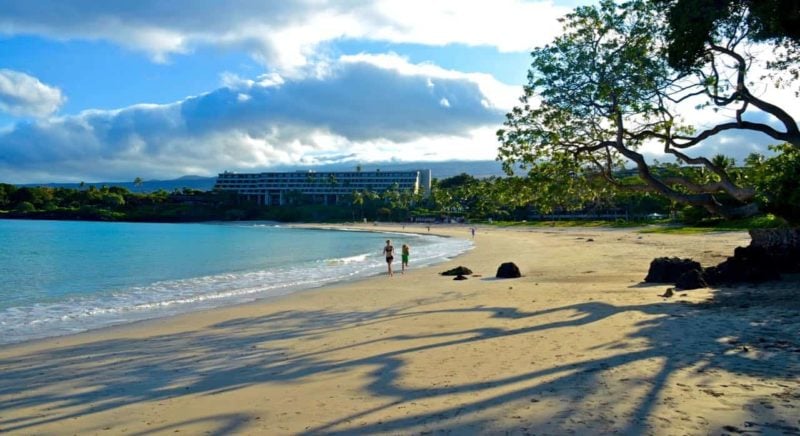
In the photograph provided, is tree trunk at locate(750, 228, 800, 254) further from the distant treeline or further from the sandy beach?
the distant treeline

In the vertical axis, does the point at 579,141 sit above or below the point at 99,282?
above

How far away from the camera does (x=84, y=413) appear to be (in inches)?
251

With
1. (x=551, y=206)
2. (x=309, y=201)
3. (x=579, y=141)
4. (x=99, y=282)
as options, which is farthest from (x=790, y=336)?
(x=309, y=201)

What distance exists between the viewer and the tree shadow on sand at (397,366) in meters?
5.76

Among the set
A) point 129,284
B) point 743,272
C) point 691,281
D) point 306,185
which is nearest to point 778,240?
point 743,272

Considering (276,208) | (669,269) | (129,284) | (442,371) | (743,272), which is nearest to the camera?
(442,371)

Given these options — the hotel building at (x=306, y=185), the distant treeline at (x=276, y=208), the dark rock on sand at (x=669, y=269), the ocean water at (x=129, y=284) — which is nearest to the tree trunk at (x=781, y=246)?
the dark rock on sand at (x=669, y=269)

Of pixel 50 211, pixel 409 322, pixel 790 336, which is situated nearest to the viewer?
pixel 790 336

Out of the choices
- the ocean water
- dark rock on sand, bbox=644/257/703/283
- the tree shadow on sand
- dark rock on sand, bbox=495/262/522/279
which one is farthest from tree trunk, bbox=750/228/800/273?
the ocean water

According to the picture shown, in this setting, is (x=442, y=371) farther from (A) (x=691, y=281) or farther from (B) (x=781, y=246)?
(B) (x=781, y=246)

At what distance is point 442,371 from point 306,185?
186 m

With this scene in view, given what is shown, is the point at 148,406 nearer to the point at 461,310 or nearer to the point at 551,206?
the point at 461,310

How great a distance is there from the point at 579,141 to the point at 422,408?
37.2 ft

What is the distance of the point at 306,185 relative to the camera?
190 m
